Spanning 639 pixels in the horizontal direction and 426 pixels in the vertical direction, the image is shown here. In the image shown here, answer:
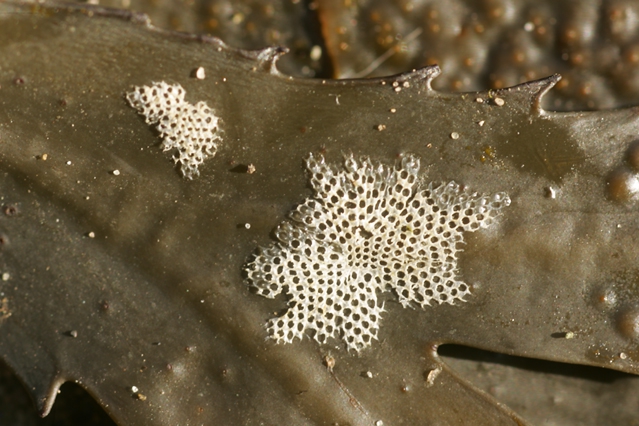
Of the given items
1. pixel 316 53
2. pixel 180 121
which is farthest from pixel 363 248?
pixel 316 53

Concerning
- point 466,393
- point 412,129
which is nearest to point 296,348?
point 466,393

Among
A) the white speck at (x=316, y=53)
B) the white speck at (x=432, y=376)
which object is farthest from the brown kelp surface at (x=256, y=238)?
the white speck at (x=316, y=53)

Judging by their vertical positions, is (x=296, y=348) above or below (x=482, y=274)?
Result: below

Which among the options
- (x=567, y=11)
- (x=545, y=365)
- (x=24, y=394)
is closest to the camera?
(x=545, y=365)

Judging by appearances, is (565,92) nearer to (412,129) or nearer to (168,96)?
(412,129)

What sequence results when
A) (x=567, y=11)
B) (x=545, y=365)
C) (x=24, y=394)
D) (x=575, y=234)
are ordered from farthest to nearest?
1. (x=24, y=394)
2. (x=567, y=11)
3. (x=545, y=365)
4. (x=575, y=234)

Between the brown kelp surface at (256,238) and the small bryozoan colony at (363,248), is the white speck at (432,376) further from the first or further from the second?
the small bryozoan colony at (363,248)

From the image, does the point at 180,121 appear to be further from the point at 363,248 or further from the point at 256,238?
the point at 363,248
